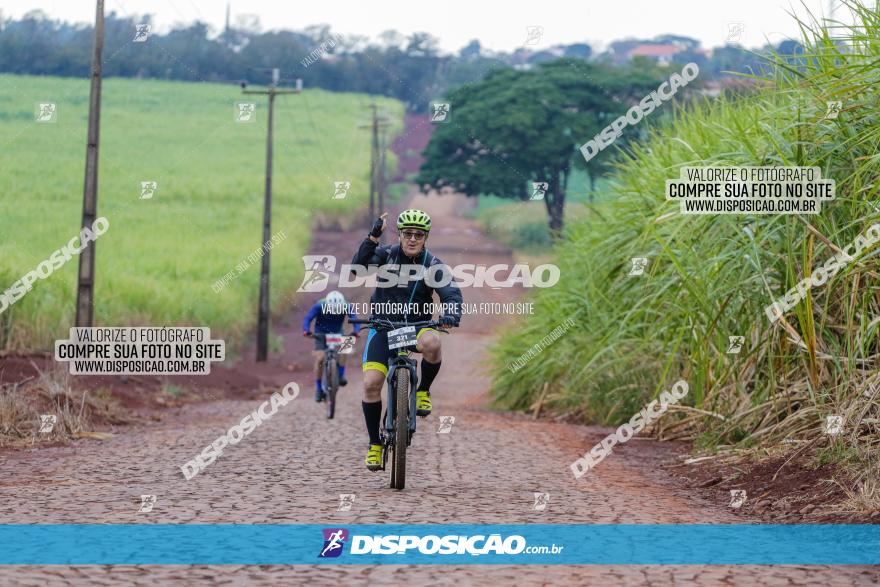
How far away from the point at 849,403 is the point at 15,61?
73.6m

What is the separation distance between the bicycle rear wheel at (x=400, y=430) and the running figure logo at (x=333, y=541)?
191 centimetres

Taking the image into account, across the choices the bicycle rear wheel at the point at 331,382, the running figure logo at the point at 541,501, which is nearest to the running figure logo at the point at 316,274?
the bicycle rear wheel at the point at 331,382

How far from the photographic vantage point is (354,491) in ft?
32.8

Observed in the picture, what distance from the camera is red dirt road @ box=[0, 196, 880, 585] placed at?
682 cm

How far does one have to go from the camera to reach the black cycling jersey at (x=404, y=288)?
33.7 ft

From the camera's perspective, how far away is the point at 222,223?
47.0 metres

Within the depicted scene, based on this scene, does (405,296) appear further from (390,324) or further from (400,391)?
(400,391)

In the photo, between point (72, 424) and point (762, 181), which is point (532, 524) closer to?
point (762, 181)

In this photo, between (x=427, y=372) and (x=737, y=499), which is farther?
(x=427, y=372)

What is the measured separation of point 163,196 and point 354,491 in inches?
1716

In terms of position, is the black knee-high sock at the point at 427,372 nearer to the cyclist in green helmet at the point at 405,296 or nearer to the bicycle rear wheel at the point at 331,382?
the cyclist in green helmet at the point at 405,296

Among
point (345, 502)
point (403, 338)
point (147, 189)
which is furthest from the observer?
point (147, 189)

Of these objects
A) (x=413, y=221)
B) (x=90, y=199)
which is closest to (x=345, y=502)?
(x=413, y=221)

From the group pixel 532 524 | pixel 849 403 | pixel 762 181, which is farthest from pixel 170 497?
pixel 762 181
